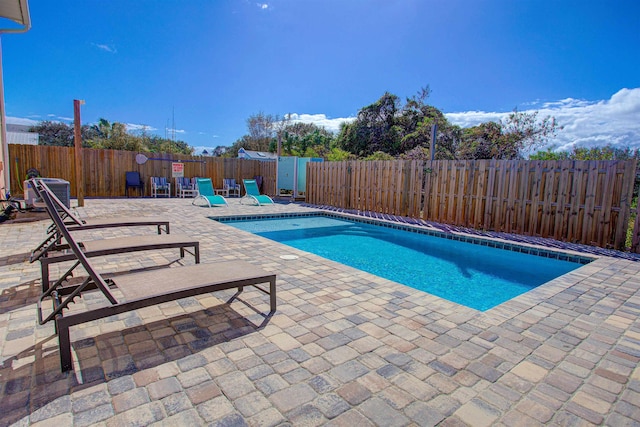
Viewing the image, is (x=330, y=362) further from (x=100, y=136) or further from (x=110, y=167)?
(x=100, y=136)

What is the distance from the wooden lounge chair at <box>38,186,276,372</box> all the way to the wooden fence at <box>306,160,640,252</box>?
21.7ft

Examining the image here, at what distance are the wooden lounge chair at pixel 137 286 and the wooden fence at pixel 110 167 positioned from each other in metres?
11.6

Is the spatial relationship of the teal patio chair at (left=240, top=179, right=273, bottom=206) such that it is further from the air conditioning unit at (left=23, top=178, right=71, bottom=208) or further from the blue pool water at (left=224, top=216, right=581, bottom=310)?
the air conditioning unit at (left=23, top=178, right=71, bottom=208)

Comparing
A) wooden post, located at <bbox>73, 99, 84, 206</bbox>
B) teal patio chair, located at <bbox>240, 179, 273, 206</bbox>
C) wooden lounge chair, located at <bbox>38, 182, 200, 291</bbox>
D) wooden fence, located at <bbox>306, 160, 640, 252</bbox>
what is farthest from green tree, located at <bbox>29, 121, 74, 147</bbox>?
wooden lounge chair, located at <bbox>38, 182, 200, 291</bbox>

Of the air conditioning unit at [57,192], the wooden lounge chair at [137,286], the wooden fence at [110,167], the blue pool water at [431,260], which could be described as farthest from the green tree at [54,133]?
the wooden lounge chair at [137,286]

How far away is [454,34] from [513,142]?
4.86m

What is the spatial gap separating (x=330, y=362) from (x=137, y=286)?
4.46 feet

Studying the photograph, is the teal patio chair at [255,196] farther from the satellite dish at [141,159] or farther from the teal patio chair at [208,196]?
the satellite dish at [141,159]

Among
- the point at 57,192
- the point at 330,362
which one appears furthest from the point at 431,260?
the point at 57,192

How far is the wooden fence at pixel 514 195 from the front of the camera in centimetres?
610

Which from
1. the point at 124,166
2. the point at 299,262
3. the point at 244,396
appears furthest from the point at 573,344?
the point at 124,166

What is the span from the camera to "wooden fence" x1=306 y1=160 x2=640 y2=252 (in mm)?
6102

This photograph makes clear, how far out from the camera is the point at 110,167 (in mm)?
13477

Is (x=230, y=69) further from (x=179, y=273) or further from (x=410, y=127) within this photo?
(x=179, y=273)
